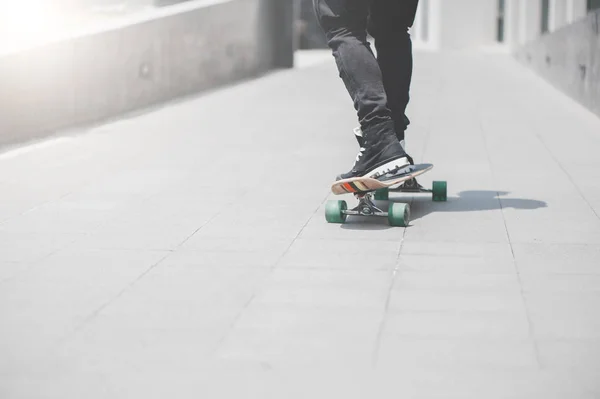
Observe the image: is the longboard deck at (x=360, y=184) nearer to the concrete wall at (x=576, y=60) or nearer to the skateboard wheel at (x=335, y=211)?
the skateboard wheel at (x=335, y=211)

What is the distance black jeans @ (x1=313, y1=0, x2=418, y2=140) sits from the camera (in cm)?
426

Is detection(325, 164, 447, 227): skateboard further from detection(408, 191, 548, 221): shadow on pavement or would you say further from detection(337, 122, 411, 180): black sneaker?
detection(408, 191, 548, 221): shadow on pavement

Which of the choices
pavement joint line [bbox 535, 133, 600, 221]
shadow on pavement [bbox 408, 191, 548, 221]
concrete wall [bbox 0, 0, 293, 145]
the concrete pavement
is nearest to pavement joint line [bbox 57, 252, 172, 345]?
the concrete pavement

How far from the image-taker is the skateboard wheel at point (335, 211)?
13.8 feet

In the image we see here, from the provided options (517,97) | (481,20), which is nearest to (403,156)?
(517,97)

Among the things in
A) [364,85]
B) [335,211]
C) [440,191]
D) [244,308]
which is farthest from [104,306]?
[440,191]

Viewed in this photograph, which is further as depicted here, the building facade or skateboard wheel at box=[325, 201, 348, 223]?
the building facade

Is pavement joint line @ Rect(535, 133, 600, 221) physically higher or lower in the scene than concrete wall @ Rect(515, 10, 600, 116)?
lower

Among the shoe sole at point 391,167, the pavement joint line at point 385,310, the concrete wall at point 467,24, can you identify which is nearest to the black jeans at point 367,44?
the shoe sole at point 391,167

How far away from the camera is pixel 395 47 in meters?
4.62

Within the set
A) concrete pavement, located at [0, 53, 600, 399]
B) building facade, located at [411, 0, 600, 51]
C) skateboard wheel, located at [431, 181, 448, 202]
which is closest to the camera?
concrete pavement, located at [0, 53, 600, 399]

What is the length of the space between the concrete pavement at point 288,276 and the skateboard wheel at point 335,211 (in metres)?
0.06

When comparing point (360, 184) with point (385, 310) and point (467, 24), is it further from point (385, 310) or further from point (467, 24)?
point (467, 24)

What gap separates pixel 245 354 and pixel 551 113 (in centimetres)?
668
